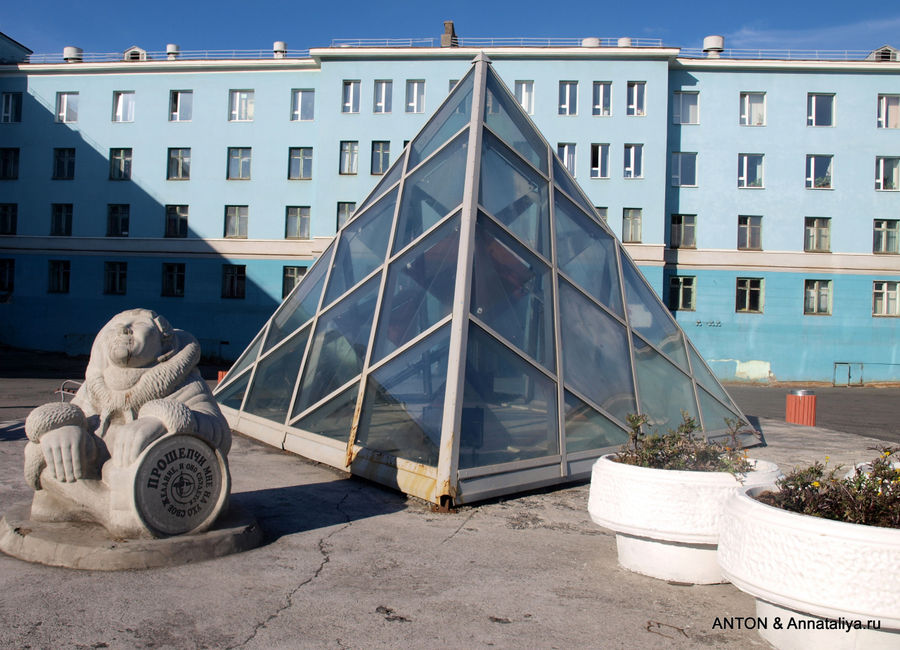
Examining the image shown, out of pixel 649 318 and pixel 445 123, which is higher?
pixel 445 123

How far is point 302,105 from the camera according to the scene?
34.7 metres

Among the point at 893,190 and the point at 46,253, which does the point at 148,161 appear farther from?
the point at 893,190

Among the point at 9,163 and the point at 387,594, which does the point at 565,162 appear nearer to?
the point at 9,163

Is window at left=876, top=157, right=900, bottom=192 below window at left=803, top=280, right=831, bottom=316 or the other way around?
the other way around

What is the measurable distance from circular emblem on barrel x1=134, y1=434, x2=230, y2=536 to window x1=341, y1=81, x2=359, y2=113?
101 feet

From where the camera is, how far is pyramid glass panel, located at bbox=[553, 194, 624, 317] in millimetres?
9180

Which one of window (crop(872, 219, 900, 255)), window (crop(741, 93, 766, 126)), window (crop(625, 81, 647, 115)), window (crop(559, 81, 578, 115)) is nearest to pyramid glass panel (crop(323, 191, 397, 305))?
window (crop(559, 81, 578, 115))

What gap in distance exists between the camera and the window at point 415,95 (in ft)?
110

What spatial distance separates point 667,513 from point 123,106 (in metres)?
37.8

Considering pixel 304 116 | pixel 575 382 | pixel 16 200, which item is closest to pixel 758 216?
pixel 304 116

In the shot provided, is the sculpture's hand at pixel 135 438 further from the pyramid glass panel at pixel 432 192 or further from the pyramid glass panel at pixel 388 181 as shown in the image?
the pyramid glass panel at pixel 388 181

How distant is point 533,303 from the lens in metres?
8.20

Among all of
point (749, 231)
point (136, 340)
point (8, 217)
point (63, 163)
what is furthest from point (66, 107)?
point (136, 340)

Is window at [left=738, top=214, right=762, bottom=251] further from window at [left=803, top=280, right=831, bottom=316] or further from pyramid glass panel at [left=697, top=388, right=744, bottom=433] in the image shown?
pyramid glass panel at [left=697, top=388, right=744, bottom=433]
